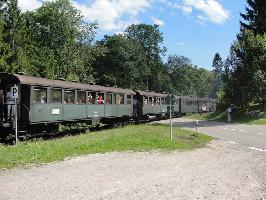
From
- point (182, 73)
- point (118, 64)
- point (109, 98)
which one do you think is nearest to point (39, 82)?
point (109, 98)

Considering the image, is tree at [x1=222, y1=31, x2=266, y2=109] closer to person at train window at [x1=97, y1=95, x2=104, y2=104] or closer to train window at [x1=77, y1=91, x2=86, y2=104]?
person at train window at [x1=97, y1=95, x2=104, y2=104]

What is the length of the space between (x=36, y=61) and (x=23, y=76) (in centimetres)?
4010

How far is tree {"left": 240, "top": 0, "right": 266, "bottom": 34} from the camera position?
54.2 metres

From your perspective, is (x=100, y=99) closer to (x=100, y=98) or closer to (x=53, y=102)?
(x=100, y=98)

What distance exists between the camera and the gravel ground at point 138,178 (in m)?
10.2

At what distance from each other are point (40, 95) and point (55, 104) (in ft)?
4.43

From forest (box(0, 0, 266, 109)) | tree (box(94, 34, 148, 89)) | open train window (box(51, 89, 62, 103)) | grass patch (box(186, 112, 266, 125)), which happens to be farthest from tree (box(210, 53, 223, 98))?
open train window (box(51, 89, 62, 103))

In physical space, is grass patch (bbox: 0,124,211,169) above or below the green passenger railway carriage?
below

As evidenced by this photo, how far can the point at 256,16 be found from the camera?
55.8m

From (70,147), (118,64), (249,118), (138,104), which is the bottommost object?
(70,147)

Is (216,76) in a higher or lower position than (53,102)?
higher

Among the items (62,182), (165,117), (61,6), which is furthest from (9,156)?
(61,6)

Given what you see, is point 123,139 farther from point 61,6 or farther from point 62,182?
point 61,6

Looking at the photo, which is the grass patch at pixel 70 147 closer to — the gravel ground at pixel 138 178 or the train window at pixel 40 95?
the gravel ground at pixel 138 178
